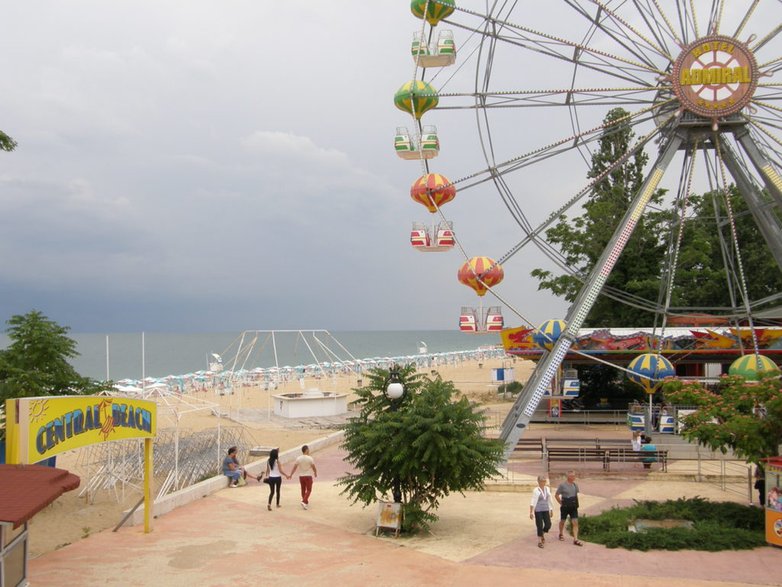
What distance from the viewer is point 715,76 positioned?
19.8 m

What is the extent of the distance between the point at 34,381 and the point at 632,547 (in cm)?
1188

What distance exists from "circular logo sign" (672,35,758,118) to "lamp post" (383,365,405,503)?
1130 centimetres

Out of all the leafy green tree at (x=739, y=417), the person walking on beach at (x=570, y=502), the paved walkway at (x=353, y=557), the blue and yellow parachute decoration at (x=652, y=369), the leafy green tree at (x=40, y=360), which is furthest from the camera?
the blue and yellow parachute decoration at (x=652, y=369)

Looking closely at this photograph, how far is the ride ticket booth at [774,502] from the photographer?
12086 millimetres

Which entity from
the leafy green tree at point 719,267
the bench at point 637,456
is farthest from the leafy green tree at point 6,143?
the leafy green tree at point 719,267

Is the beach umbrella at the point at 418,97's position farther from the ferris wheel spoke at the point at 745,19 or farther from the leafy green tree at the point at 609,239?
the leafy green tree at the point at 609,239

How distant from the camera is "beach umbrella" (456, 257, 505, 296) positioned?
20141mm

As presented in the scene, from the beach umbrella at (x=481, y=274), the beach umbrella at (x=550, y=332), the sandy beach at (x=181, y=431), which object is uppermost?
the beach umbrella at (x=481, y=274)

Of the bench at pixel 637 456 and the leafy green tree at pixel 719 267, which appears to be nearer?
the bench at pixel 637 456

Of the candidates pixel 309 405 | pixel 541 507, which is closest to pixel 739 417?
pixel 541 507

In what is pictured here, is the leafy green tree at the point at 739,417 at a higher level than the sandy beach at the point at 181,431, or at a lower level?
higher

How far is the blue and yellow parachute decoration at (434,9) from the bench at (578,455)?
1192 cm

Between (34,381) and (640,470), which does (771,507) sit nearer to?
(640,470)

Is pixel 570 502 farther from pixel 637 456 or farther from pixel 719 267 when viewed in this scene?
pixel 719 267
